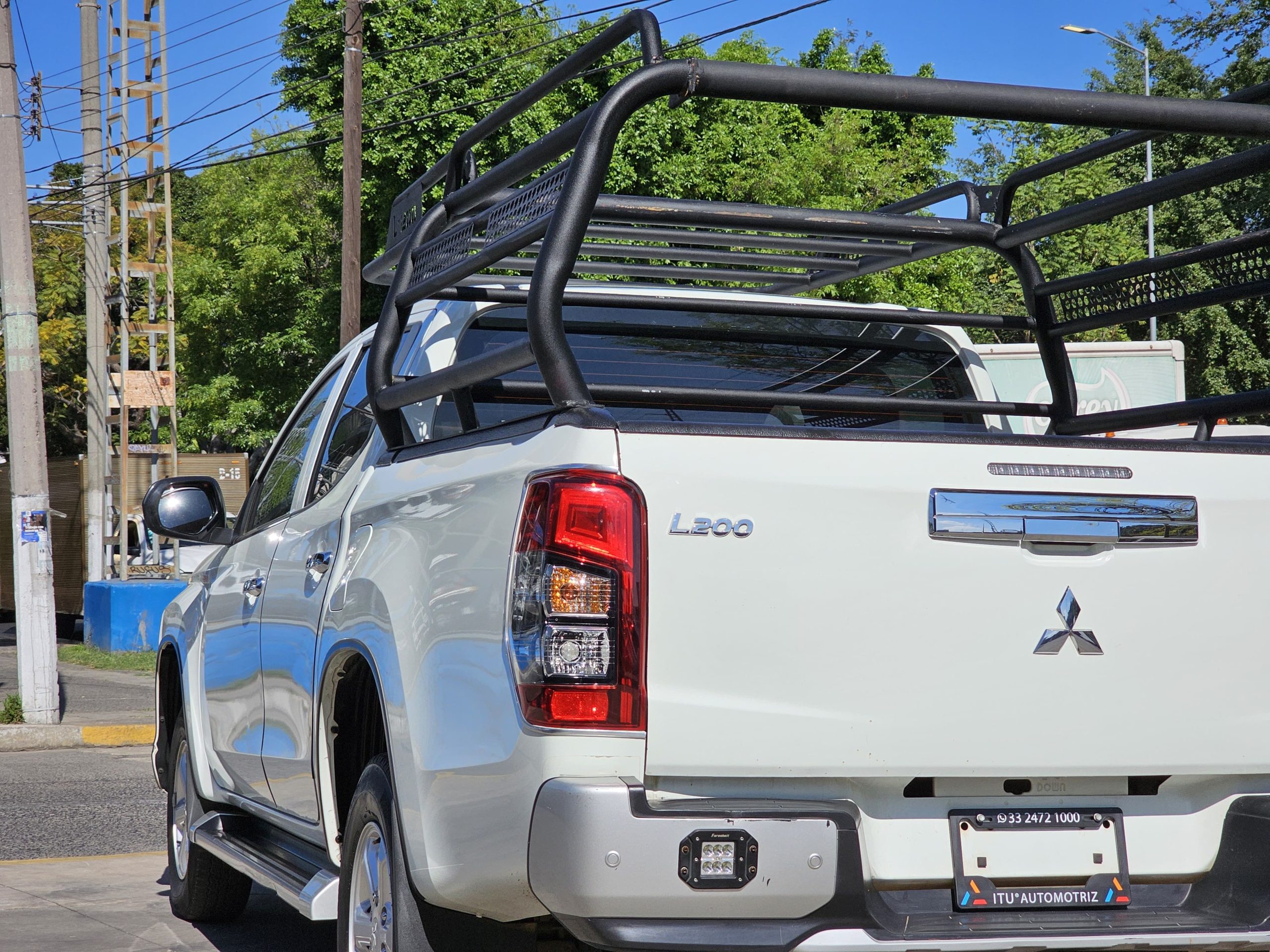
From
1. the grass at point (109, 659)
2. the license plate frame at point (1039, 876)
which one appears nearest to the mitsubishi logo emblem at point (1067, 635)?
the license plate frame at point (1039, 876)

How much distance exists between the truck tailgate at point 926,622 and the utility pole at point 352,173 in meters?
14.0

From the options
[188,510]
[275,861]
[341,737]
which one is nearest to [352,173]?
[188,510]

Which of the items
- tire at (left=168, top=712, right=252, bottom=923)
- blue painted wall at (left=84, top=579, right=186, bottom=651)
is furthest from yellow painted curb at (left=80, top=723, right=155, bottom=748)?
blue painted wall at (left=84, top=579, right=186, bottom=651)

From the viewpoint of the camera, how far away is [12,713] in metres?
12.4

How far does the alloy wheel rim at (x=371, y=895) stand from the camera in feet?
11.5

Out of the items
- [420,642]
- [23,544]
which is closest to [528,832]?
[420,642]

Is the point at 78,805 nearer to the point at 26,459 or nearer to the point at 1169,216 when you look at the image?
the point at 26,459

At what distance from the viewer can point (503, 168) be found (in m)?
3.84

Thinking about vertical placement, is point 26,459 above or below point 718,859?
above

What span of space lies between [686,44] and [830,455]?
17090 mm

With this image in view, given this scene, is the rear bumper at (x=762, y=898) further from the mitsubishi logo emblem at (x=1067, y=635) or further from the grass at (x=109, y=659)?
the grass at (x=109, y=659)

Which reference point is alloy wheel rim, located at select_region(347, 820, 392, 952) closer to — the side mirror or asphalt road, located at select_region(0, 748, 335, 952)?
asphalt road, located at select_region(0, 748, 335, 952)

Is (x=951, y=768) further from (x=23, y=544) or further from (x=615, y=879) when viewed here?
(x=23, y=544)

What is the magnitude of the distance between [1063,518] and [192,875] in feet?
13.2
